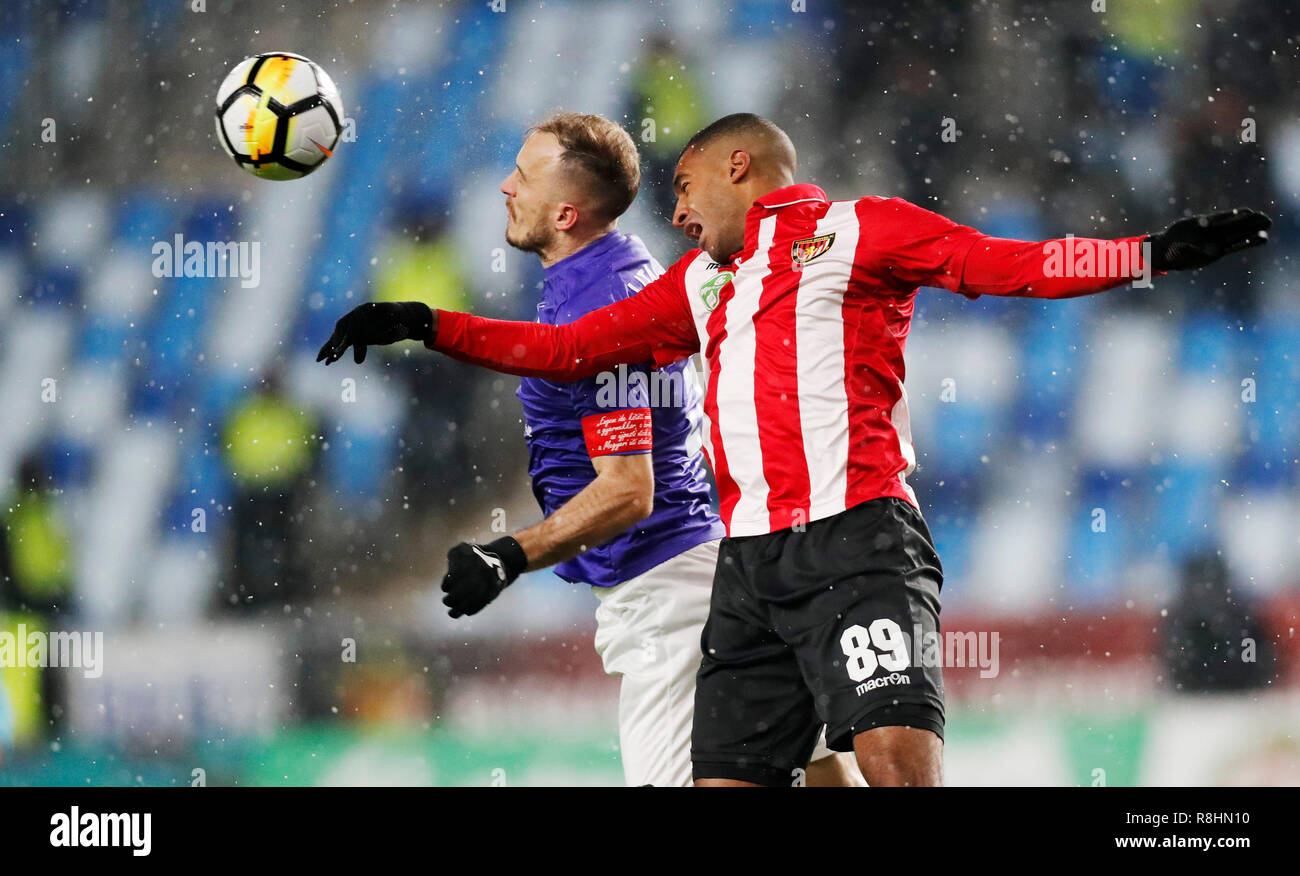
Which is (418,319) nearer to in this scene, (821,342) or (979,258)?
(821,342)

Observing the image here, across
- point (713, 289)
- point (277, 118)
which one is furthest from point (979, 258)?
point (277, 118)

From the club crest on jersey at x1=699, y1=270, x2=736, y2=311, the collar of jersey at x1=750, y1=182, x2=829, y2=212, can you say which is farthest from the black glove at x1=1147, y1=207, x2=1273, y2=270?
the club crest on jersey at x1=699, y1=270, x2=736, y2=311

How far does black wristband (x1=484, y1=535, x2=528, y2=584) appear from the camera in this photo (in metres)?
2.68

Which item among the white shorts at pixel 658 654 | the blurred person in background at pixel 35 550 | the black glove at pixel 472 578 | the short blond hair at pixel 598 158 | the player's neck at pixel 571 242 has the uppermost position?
the short blond hair at pixel 598 158

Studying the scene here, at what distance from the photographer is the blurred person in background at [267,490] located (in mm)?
5047

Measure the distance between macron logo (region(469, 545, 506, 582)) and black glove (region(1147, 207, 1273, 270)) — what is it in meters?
1.38

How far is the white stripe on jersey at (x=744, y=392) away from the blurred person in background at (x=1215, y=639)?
3156mm

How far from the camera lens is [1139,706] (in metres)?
4.88

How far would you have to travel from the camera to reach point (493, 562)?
265 centimetres

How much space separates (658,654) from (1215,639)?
2.97 m

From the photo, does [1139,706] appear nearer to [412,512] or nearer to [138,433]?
[412,512]

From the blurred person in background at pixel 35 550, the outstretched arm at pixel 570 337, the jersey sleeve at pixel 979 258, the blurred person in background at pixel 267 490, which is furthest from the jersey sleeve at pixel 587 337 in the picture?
the blurred person in background at pixel 35 550

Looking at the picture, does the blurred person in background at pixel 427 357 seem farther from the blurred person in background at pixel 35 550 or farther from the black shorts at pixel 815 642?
the black shorts at pixel 815 642

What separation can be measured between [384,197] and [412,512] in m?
1.35
